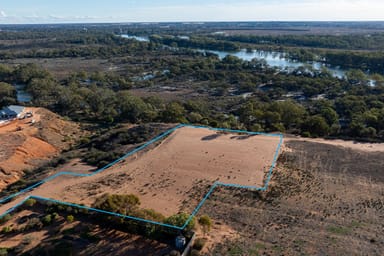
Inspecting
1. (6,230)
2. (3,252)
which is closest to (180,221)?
(3,252)

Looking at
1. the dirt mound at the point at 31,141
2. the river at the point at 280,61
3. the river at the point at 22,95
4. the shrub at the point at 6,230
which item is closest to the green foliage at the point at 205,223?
the shrub at the point at 6,230

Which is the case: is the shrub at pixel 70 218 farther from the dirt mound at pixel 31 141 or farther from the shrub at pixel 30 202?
the dirt mound at pixel 31 141

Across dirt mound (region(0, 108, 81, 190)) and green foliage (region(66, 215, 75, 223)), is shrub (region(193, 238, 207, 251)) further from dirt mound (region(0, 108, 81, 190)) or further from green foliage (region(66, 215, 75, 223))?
dirt mound (region(0, 108, 81, 190))

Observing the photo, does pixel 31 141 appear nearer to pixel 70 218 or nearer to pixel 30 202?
pixel 30 202

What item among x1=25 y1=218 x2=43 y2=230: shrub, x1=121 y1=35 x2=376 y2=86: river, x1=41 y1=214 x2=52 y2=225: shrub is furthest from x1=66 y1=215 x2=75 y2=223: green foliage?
x1=121 y1=35 x2=376 y2=86: river

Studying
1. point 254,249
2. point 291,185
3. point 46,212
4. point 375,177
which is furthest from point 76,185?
point 375,177

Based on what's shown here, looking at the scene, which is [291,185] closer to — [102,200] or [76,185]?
[102,200]
